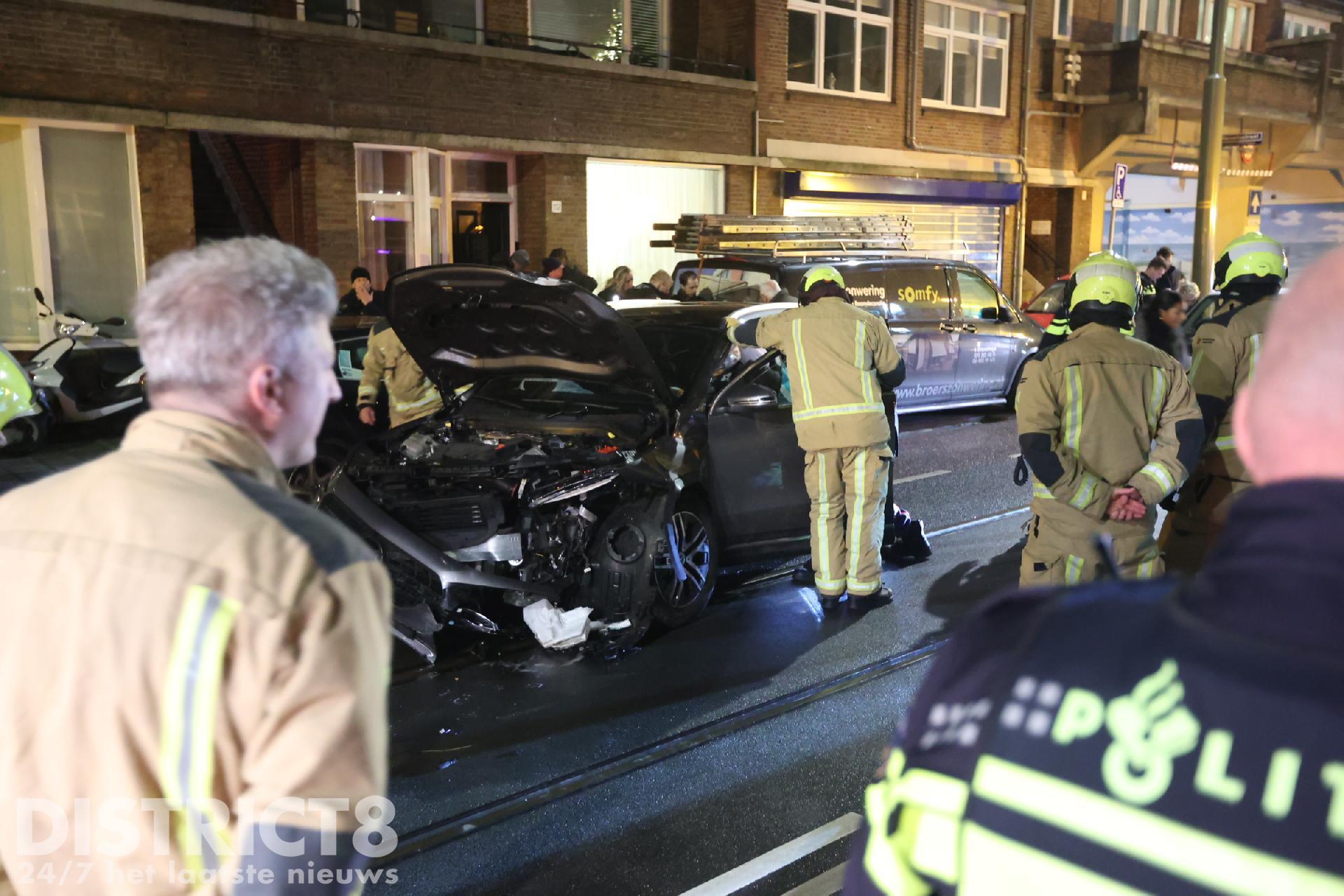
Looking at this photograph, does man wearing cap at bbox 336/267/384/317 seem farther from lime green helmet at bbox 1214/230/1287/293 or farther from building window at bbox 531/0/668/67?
lime green helmet at bbox 1214/230/1287/293

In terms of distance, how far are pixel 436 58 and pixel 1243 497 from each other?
15441mm

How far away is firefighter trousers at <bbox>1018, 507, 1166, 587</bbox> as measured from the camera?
446 cm

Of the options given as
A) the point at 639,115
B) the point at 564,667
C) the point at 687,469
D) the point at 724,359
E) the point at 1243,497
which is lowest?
the point at 564,667

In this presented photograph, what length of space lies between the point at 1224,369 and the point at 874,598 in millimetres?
2261

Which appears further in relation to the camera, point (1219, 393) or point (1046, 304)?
point (1046, 304)

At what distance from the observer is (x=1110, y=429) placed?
14.6 feet

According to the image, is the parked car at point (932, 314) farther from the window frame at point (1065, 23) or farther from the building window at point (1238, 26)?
the building window at point (1238, 26)

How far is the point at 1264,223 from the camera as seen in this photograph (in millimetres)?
33438

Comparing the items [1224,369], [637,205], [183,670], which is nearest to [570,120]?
[637,205]

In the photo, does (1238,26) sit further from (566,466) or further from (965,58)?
(566,466)

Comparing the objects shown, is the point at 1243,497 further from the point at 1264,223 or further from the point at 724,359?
the point at 1264,223

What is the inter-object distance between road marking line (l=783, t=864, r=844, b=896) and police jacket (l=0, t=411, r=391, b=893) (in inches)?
91.0

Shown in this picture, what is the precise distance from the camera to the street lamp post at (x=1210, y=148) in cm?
1667

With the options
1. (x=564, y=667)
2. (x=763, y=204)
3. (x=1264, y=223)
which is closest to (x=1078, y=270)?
(x=564, y=667)
